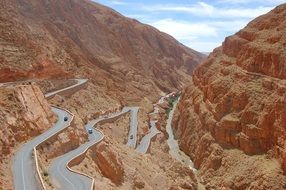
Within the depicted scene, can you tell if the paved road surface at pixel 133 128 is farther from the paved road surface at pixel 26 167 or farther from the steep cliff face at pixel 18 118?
the paved road surface at pixel 26 167

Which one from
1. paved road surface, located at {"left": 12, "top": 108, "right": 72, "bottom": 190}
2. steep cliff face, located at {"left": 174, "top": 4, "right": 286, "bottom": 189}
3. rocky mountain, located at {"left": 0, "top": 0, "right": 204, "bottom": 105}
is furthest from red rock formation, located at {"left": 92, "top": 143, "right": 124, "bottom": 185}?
rocky mountain, located at {"left": 0, "top": 0, "right": 204, "bottom": 105}

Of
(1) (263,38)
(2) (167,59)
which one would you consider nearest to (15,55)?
(1) (263,38)

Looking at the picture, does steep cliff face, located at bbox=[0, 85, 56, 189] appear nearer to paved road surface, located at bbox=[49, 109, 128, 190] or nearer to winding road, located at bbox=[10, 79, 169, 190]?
winding road, located at bbox=[10, 79, 169, 190]

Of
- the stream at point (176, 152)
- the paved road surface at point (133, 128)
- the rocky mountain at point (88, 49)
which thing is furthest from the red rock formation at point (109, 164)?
the stream at point (176, 152)

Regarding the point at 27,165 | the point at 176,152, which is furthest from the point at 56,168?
the point at 176,152

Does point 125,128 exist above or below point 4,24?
below

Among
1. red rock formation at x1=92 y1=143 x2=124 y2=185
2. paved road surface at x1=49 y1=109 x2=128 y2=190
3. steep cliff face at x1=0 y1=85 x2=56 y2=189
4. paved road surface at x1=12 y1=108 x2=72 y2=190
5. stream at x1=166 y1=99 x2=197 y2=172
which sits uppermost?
steep cliff face at x1=0 y1=85 x2=56 y2=189

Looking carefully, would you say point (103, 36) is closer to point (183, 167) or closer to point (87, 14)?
point (87, 14)
